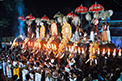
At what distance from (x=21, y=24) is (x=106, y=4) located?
9966mm

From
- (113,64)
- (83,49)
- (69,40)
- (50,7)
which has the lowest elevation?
(113,64)

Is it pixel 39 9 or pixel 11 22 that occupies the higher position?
pixel 39 9

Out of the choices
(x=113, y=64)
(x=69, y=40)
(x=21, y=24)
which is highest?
(x=21, y=24)

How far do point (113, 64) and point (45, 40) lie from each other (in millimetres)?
4566

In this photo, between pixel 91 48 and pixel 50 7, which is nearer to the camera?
pixel 91 48

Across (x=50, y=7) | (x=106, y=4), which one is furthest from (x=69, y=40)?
(x=50, y=7)

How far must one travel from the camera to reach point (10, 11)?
13.7 metres

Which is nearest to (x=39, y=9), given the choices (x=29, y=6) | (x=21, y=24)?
(x=29, y=6)

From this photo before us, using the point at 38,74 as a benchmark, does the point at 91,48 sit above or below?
above

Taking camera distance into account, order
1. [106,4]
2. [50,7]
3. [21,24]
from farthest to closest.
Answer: [21,24] → [50,7] → [106,4]

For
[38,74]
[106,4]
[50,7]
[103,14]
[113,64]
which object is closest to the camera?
[38,74]

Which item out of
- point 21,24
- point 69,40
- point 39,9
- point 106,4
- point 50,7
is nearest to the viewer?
point 69,40

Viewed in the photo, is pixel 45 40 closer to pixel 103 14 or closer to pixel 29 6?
pixel 103 14

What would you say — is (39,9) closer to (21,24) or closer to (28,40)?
(21,24)
